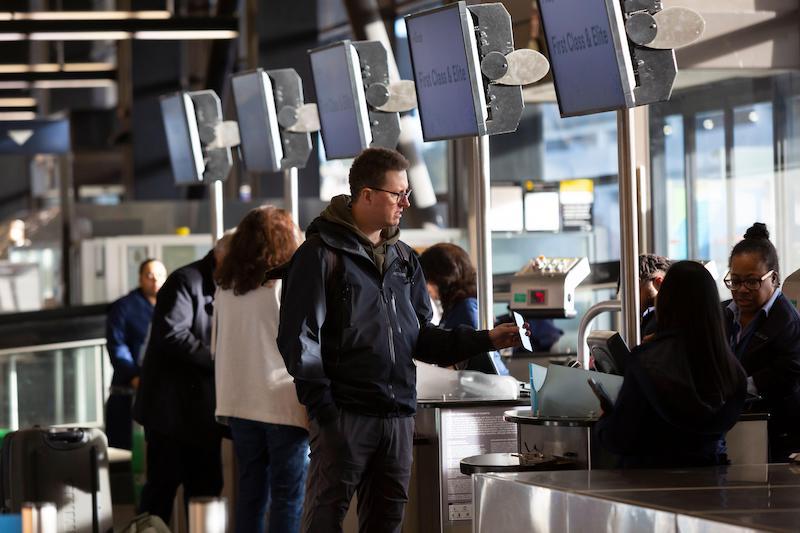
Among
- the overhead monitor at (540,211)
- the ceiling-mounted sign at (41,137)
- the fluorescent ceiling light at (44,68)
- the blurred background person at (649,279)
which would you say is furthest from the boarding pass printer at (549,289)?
the ceiling-mounted sign at (41,137)

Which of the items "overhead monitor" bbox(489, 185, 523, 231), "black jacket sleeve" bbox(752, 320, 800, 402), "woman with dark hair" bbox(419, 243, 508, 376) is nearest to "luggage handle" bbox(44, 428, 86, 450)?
"woman with dark hair" bbox(419, 243, 508, 376)

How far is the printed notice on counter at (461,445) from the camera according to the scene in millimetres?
4902

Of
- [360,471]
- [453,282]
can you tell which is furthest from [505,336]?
[453,282]

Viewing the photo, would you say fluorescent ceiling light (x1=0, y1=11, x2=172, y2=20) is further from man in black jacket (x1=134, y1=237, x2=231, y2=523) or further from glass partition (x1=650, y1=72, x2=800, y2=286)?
man in black jacket (x1=134, y1=237, x2=231, y2=523)

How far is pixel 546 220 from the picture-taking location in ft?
31.3

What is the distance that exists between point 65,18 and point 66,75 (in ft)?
18.9

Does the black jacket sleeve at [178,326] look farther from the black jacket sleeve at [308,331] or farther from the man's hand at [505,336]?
the man's hand at [505,336]

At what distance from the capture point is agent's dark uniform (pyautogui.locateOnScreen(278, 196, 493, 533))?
162 inches

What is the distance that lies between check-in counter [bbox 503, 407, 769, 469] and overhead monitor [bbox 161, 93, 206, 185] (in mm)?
3751

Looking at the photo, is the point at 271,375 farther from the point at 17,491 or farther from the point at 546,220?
the point at 546,220

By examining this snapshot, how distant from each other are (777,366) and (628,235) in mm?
648

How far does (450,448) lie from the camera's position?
492cm

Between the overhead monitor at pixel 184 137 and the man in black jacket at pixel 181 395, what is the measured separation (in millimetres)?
1893

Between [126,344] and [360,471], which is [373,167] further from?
[126,344]
